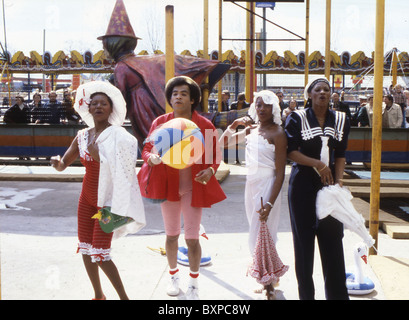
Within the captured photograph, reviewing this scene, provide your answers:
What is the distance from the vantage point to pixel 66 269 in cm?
414

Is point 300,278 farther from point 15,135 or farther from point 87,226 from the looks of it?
point 15,135

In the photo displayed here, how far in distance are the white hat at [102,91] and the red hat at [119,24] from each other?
15.3ft

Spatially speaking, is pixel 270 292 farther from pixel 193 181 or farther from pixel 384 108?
pixel 384 108

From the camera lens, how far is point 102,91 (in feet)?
10.3

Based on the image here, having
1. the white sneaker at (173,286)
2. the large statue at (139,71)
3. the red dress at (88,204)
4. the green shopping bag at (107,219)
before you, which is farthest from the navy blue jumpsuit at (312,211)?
the large statue at (139,71)

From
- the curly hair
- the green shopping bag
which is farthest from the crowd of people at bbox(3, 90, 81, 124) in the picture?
the green shopping bag

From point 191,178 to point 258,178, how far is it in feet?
1.71

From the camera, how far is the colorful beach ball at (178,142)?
325 cm

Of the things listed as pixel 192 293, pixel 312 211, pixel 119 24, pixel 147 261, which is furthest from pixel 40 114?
pixel 312 211

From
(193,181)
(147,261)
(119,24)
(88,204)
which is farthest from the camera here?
(119,24)

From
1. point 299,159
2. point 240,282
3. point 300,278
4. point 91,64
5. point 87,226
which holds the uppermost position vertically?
point 91,64

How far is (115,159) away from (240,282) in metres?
1.55
